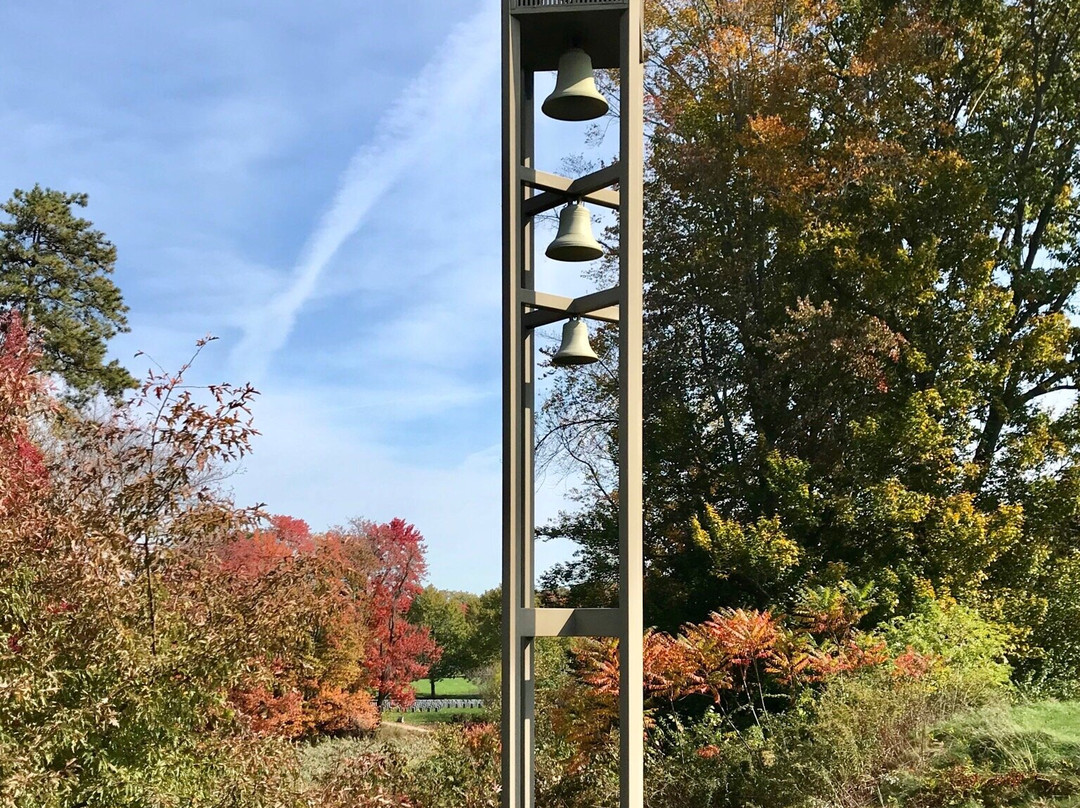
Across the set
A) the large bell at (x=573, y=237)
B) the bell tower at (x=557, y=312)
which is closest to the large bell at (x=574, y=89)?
the bell tower at (x=557, y=312)

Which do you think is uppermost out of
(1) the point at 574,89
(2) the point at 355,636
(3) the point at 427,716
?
(1) the point at 574,89

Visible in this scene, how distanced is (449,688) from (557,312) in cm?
2377

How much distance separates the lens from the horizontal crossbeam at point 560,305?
334 cm

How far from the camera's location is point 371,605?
1435 centimetres

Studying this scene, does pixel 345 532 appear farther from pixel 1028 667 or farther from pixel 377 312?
pixel 1028 667

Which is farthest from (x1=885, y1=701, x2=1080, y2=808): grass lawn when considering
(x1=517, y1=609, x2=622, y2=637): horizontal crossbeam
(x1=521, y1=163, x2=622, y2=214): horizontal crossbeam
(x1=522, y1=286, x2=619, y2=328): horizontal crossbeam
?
(x1=521, y1=163, x2=622, y2=214): horizontal crossbeam

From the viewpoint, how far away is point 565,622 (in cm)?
323

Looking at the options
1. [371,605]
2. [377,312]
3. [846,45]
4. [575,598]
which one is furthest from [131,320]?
[846,45]

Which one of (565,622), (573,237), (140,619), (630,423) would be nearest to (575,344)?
(573,237)

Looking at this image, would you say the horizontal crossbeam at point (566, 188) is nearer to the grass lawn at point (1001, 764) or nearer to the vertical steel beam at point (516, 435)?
the vertical steel beam at point (516, 435)

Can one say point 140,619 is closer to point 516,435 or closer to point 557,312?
point 516,435

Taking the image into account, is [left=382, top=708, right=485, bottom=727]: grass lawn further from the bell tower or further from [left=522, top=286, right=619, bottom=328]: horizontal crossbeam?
[left=522, top=286, right=619, bottom=328]: horizontal crossbeam

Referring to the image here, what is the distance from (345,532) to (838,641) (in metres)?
8.25

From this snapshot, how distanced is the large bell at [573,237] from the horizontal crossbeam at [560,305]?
229 mm
